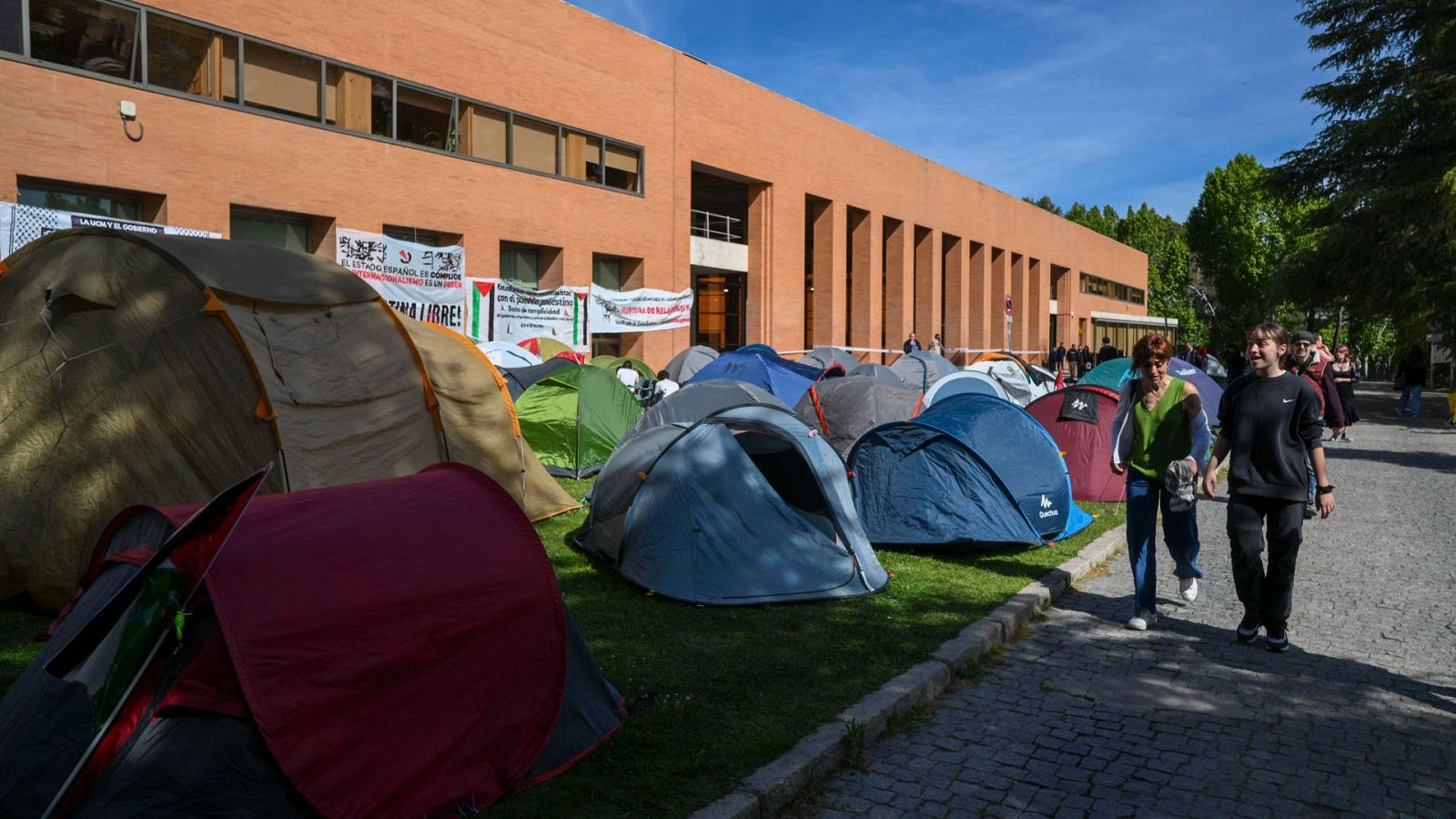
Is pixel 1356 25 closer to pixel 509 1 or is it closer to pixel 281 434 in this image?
pixel 509 1

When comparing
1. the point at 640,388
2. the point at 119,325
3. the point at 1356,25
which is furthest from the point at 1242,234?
the point at 119,325

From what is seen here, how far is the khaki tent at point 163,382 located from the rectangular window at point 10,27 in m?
9.43

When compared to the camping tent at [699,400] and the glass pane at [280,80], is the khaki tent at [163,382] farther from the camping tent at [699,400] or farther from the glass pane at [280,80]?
the glass pane at [280,80]

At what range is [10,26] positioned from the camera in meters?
14.1

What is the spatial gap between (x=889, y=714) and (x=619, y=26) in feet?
76.0

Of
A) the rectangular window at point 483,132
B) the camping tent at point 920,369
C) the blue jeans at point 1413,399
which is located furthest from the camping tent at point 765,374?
the blue jeans at point 1413,399

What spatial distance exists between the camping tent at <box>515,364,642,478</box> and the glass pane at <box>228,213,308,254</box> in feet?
22.8

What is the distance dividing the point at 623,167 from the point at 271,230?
9943 millimetres

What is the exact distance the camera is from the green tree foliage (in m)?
24.1

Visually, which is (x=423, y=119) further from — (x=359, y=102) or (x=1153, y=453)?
(x=1153, y=453)

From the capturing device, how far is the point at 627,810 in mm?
3752

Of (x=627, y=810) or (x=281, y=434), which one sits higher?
(x=281, y=434)

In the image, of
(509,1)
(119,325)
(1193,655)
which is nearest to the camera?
(1193,655)

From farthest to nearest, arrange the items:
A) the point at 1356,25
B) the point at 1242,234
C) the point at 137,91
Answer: the point at 1242,234 → the point at 1356,25 → the point at 137,91
